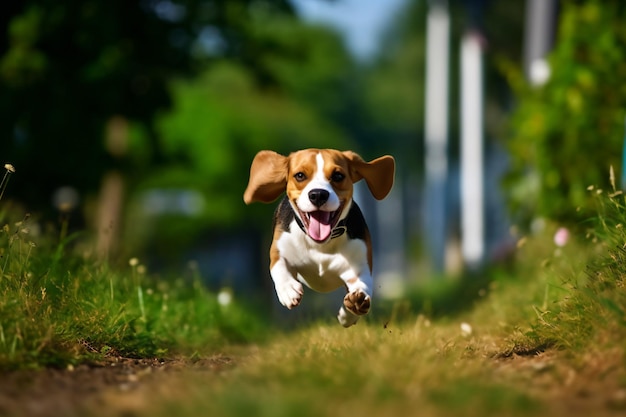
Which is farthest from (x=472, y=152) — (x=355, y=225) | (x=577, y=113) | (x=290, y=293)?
(x=290, y=293)

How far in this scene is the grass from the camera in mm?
3979

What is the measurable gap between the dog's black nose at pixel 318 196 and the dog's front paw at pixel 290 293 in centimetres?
52

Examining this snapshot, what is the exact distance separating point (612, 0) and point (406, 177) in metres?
43.3

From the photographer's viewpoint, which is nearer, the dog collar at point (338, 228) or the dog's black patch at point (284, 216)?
the dog collar at point (338, 228)

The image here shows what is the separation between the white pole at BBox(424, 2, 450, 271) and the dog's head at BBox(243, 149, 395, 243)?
50.8 ft

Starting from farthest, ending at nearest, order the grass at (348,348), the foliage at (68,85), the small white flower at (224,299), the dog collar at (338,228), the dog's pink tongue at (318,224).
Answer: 1. the foliage at (68,85)
2. the small white flower at (224,299)
3. the dog collar at (338,228)
4. the dog's pink tongue at (318,224)
5. the grass at (348,348)

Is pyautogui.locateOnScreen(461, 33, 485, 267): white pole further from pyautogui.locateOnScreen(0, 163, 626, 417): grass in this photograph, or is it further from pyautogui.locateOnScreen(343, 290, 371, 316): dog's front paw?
pyautogui.locateOnScreen(343, 290, 371, 316): dog's front paw

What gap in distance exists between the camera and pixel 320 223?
20.6ft

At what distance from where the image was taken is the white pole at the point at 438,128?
22781mm

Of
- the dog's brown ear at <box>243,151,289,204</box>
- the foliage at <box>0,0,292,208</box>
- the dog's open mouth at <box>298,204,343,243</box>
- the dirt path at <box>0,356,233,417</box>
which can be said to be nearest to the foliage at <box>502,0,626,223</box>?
the dog's brown ear at <box>243,151,289,204</box>

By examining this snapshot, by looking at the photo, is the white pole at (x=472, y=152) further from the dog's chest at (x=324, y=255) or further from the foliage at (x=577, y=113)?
the dog's chest at (x=324, y=255)

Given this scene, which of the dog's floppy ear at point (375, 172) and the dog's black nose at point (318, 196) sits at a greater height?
the dog's floppy ear at point (375, 172)

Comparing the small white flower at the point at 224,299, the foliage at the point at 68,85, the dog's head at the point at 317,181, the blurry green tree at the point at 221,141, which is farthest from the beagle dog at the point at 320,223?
the blurry green tree at the point at 221,141

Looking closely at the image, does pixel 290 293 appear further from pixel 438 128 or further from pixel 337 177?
pixel 438 128
